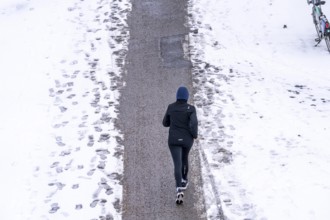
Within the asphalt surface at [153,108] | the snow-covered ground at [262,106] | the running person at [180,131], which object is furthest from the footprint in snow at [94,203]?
the snow-covered ground at [262,106]

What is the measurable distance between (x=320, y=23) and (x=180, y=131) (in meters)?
7.05

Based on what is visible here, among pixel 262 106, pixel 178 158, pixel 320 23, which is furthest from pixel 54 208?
pixel 320 23

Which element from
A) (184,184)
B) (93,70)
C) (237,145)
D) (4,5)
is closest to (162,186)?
(184,184)

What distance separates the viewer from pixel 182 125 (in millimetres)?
9562

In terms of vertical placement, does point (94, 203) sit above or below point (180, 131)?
below

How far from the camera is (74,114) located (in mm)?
12438

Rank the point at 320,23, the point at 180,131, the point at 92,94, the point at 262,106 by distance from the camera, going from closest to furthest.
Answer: the point at 180,131 → the point at 262,106 → the point at 92,94 → the point at 320,23

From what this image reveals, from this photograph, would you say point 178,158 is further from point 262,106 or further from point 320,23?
point 320,23

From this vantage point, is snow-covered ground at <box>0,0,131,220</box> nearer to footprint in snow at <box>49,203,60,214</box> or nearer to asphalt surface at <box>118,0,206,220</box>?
footprint in snow at <box>49,203,60,214</box>

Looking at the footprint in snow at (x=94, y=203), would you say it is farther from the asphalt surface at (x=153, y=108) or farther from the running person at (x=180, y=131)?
the running person at (x=180, y=131)

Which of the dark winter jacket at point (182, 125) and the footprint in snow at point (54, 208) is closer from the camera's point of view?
the dark winter jacket at point (182, 125)

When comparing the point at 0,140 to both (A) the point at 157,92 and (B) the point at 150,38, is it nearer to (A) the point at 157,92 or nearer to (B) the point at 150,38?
(A) the point at 157,92

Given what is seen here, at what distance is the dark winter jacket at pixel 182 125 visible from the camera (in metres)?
9.48

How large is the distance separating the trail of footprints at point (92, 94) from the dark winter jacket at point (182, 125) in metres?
1.60
